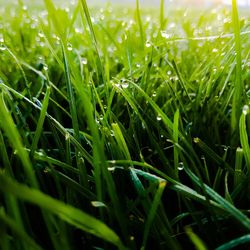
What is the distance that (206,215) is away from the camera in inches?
21.1

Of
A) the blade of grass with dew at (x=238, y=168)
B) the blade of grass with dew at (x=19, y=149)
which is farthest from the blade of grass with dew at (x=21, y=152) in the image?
the blade of grass with dew at (x=238, y=168)

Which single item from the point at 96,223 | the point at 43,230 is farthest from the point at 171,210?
the point at 96,223

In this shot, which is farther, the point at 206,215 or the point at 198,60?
the point at 198,60

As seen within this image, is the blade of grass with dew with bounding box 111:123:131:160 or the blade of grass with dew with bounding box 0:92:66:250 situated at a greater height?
the blade of grass with dew with bounding box 0:92:66:250

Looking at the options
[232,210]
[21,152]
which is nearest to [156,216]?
[232,210]

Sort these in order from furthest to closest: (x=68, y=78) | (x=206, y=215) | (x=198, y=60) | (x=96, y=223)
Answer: (x=198, y=60) → (x=68, y=78) → (x=206, y=215) → (x=96, y=223)

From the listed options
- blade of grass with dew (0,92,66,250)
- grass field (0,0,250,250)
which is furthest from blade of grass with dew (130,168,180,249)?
blade of grass with dew (0,92,66,250)

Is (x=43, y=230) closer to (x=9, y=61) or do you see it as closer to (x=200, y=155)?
(x=200, y=155)

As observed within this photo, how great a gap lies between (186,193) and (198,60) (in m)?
0.83

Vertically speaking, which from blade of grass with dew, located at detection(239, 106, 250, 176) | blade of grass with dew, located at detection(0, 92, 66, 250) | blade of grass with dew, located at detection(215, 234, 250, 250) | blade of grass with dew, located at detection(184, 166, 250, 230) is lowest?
blade of grass with dew, located at detection(215, 234, 250, 250)

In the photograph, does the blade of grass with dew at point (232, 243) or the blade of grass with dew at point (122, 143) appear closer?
the blade of grass with dew at point (232, 243)

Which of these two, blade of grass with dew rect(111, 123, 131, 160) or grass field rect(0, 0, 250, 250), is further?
blade of grass with dew rect(111, 123, 131, 160)

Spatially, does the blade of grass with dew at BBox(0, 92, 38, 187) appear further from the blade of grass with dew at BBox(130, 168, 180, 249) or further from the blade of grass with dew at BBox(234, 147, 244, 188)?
the blade of grass with dew at BBox(234, 147, 244, 188)

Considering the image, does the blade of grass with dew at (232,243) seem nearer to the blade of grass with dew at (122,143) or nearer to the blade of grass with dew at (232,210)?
the blade of grass with dew at (232,210)
